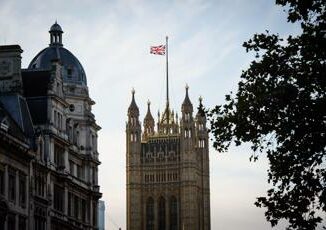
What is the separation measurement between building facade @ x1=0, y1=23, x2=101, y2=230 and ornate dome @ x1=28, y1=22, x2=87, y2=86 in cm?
846

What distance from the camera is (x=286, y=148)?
1339 inches

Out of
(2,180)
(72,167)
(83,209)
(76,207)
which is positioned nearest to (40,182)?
(2,180)

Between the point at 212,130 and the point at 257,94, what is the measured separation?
8.10ft

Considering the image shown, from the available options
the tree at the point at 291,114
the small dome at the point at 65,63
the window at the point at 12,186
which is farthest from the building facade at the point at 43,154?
the tree at the point at 291,114

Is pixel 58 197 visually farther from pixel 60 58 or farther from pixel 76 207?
pixel 60 58

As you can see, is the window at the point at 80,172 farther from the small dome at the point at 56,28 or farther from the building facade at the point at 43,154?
the small dome at the point at 56,28

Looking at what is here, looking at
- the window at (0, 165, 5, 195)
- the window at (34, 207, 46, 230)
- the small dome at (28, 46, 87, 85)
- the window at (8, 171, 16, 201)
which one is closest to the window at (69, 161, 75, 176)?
the window at (34, 207, 46, 230)

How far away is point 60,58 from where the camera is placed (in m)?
87.9

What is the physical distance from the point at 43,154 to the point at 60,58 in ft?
77.1

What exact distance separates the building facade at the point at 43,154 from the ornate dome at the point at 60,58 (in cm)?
846

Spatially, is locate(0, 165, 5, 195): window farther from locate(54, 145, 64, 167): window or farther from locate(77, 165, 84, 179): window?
locate(77, 165, 84, 179): window

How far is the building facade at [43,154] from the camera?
59719 millimetres

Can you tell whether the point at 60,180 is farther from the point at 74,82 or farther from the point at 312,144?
the point at 312,144

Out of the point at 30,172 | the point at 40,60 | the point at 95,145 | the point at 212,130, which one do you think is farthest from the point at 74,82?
the point at 212,130
